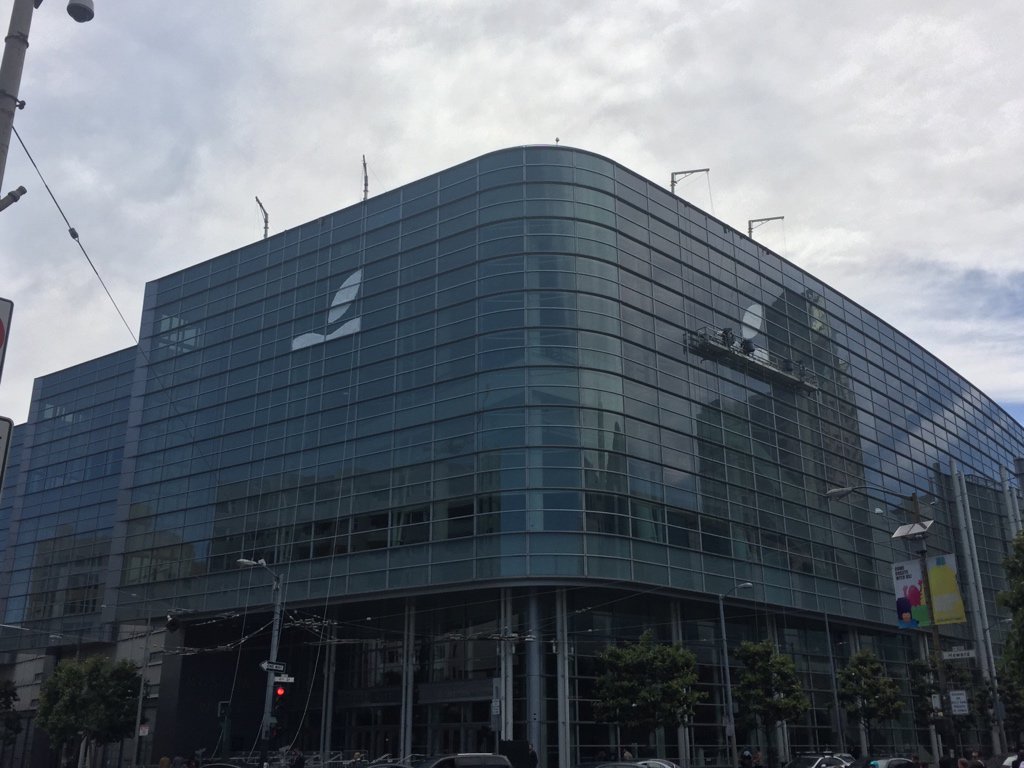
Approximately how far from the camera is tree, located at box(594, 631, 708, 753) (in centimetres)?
4053

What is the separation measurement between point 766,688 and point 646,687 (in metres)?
8.00

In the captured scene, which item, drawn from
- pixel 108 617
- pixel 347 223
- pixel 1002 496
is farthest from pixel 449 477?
pixel 1002 496

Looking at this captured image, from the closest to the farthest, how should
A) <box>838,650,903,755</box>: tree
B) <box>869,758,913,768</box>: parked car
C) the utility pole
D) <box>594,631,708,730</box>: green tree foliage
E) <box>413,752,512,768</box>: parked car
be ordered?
the utility pole < <box>413,752,512,768</box>: parked car < <box>869,758,913,768</box>: parked car < <box>594,631,708,730</box>: green tree foliage < <box>838,650,903,755</box>: tree

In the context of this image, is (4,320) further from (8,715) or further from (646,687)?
(8,715)

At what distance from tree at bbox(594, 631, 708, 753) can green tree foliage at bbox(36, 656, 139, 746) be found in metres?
26.7

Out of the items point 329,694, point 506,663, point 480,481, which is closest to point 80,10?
point 480,481

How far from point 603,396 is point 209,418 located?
24887 millimetres

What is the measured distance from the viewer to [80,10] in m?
8.76

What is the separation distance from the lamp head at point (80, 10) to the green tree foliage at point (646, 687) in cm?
3668

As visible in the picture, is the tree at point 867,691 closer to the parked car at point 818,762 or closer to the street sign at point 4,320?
the parked car at point 818,762

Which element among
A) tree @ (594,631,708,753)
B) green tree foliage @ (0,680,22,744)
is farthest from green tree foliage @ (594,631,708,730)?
green tree foliage @ (0,680,22,744)

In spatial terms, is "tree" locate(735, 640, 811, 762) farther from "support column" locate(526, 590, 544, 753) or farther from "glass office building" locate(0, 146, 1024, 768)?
"support column" locate(526, 590, 544, 753)

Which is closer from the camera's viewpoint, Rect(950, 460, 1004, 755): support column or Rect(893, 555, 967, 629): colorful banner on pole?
Rect(893, 555, 967, 629): colorful banner on pole

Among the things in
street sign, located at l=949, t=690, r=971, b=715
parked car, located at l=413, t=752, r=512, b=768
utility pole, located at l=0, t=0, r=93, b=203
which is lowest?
parked car, located at l=413, t=752, r=512, b=768
